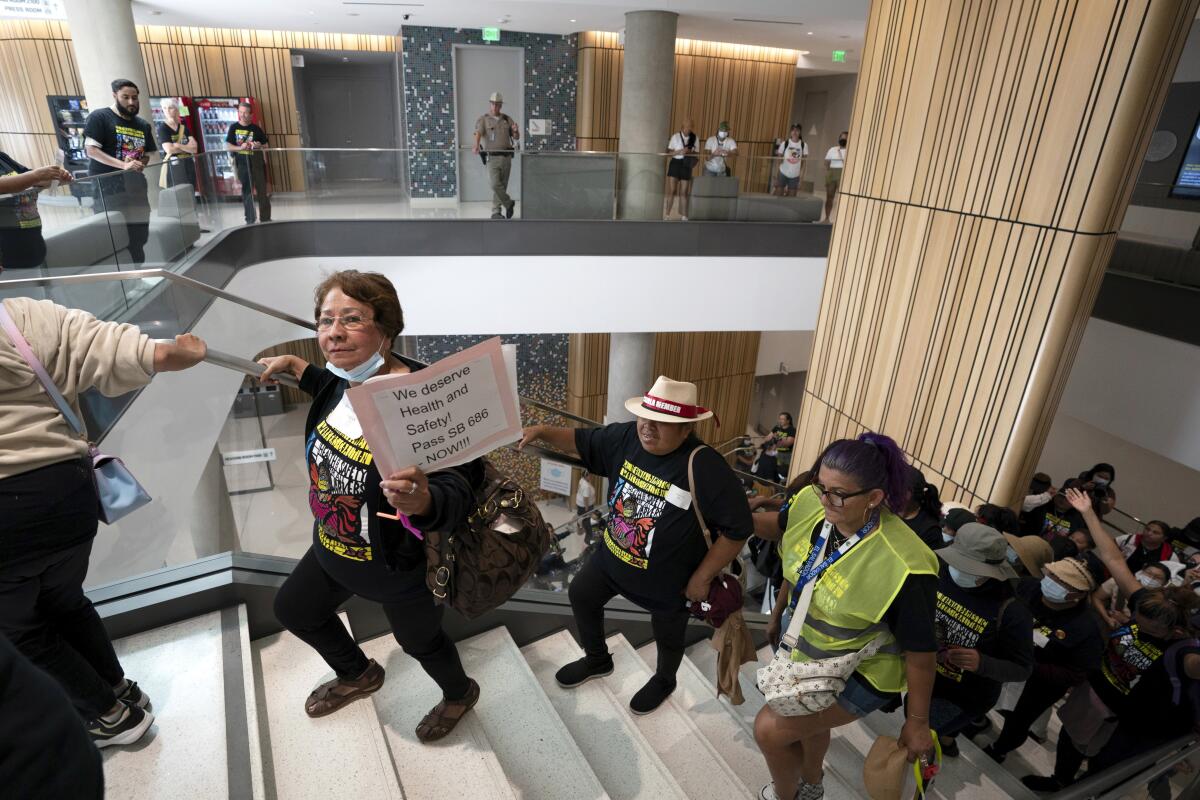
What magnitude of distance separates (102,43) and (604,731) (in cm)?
924

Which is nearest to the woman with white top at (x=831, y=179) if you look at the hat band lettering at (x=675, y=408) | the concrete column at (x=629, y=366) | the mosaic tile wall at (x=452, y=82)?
the concrete column at (x=629, y=366)

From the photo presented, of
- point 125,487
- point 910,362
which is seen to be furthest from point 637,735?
point 910,362

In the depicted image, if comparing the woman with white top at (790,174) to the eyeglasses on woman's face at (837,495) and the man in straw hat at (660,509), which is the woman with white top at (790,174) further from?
the eyeglasses on woman's face at (837,495)

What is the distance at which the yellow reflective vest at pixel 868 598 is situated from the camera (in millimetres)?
1928

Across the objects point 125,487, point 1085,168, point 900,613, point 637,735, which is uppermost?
point 1085,168

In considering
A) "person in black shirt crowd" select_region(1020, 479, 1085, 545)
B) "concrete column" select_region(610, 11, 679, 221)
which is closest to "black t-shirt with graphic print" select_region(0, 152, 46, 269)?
"concrete column" select_region(610, 11, 679, 221)

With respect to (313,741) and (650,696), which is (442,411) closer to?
(313,741)

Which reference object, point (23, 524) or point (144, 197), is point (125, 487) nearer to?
point (23, 524)

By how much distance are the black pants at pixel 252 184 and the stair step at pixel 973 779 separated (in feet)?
25.1

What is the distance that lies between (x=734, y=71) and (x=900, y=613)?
14625mm

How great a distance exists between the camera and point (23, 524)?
1.60 meters

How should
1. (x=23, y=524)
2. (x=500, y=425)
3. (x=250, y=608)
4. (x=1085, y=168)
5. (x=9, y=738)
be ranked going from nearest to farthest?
1. (x=9, y=738)
2. (x=23, y=524)
3. (x=500, y=425)
4. (x=250, y=608)
5. (x=1085, y=168)

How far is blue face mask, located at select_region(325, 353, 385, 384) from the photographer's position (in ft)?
6.20

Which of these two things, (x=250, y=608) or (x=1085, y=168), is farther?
(x=1085, y=168)
